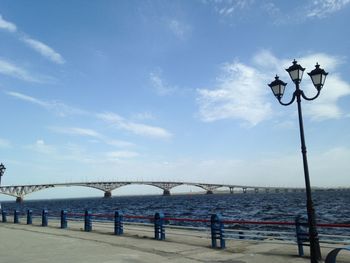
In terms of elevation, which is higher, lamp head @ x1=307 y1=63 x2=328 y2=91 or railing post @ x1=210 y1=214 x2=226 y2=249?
lamp head @ x1=307 y1=63 x2=328 y2=91

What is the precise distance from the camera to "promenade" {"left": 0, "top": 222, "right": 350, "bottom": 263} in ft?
41.1

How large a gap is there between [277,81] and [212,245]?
6.94m

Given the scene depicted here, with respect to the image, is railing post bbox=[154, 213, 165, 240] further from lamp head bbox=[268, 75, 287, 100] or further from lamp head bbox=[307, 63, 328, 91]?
lamp head bbox=[307, 63, 328, 91]

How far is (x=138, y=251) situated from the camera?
14359mm

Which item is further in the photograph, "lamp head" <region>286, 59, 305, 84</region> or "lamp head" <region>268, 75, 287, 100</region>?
"lamp head" <region>268, 75, 287, 100</region>

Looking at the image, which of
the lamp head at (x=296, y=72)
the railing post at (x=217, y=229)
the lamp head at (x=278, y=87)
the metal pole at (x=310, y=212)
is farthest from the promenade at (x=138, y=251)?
the lamp head at (x=296, y=72)

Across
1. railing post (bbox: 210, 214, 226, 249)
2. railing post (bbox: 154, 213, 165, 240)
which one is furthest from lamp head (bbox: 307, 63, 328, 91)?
railing post (bbox: 154, 213, 165, 240)

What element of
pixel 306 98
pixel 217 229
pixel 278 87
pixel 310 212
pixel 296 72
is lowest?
pixel 217 229

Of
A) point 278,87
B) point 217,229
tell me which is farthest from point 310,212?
point 217,229

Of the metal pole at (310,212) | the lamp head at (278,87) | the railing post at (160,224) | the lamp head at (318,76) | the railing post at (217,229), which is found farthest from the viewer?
the railing post at (160,224)

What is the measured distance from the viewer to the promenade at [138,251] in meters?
12.5

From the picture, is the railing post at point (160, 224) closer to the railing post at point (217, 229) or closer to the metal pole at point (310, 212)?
the railing post at point (217, 229)

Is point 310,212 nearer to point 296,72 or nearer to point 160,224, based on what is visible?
point 296,72

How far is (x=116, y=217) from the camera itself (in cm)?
2050
